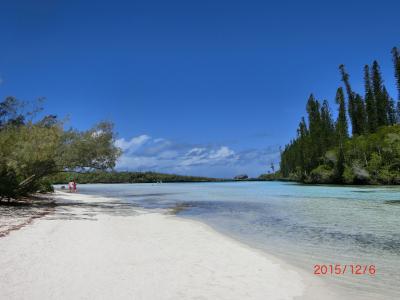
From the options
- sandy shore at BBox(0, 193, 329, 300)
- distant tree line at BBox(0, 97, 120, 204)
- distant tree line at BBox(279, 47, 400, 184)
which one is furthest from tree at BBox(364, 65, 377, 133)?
sandy shore at BBox(0, 193, 329, 300)

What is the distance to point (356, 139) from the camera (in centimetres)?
9844

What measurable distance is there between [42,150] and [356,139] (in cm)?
9105

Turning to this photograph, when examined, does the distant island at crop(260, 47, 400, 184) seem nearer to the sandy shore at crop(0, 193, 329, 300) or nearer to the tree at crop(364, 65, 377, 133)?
the tree at crop(364, 65, 377, 133)

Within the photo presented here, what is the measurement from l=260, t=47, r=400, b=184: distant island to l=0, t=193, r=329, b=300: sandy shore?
70482 mm

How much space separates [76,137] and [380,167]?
74.8 metres

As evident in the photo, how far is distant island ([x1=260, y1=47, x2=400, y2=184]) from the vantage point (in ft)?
274

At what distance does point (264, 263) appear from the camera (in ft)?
33.5

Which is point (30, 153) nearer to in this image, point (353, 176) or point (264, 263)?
point (264, 263)

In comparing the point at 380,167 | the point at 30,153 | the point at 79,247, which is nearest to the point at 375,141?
the point at 380,167

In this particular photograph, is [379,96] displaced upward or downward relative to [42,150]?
upward
